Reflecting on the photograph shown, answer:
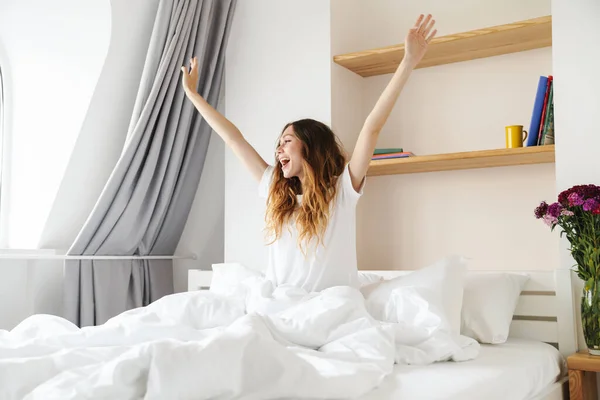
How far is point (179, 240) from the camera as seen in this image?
11.0 ft

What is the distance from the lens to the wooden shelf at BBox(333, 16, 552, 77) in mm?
2537

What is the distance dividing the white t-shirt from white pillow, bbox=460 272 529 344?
383 millimetres

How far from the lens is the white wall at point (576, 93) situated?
228 cm

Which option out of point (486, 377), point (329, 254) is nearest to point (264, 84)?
point (329, 254)

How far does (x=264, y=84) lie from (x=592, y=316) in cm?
169

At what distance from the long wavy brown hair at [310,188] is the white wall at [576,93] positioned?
2.57ft

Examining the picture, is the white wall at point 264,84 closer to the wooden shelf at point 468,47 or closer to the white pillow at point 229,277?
the wooden shelf at point 468,47

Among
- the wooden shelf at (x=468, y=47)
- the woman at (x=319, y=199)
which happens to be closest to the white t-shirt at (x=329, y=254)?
the woman at (x=319, y=199)

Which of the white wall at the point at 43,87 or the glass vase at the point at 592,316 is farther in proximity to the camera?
the white wall at the point at 43,87

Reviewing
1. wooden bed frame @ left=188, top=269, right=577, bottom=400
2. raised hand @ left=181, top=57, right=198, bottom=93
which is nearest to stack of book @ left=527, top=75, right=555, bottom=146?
wooden bed frame @ left=188, top=269, right=577, bottom=400

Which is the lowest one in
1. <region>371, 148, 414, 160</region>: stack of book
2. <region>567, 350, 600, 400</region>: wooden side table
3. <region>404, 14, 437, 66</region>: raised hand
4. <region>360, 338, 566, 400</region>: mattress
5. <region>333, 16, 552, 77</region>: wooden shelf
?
<region>567, 350, 600, 400</region>: wooden side table

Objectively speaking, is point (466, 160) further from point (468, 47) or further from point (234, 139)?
point (234, 139)

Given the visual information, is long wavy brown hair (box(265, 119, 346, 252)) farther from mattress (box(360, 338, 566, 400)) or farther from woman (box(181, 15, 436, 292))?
mattress (box(360, 338, 566, 400))

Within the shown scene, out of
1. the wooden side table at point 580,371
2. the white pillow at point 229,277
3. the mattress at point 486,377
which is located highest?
the white pillow at point 229,277
